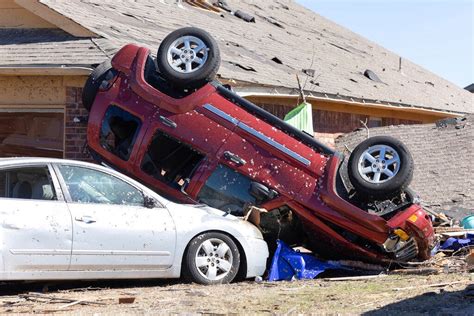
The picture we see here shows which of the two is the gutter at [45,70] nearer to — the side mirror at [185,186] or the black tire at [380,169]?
the side mirror at [185,186]

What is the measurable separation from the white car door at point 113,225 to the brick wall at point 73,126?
3760mm

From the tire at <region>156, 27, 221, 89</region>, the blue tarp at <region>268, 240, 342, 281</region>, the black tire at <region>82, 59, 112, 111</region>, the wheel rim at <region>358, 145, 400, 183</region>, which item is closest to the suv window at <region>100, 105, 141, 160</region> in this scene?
the black tire at <region>82, 59, 112, 111</region>

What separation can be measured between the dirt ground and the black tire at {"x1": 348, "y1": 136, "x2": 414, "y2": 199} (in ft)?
3.20

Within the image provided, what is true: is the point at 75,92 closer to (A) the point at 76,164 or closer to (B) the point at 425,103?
(A) the point at 76,164

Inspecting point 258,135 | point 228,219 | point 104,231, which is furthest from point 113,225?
point 258,135

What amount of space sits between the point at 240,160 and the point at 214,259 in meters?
1.27

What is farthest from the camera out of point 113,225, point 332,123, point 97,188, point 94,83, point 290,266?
point 332,123

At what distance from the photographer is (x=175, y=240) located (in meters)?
9.73

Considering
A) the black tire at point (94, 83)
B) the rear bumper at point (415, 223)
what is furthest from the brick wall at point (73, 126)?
the rear bumper at point (415, 223)

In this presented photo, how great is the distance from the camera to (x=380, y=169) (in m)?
10.3

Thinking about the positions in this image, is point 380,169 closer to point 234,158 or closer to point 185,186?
point 234,158

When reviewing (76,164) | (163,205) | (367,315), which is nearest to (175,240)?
(163,205)

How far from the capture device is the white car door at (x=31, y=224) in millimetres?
8938

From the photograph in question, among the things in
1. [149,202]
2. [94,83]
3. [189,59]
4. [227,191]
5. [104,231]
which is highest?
[189,59]
